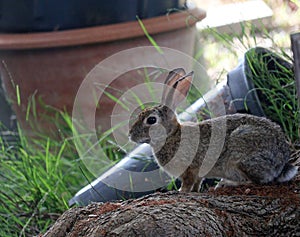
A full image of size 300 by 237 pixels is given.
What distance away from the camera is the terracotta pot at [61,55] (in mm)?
4094

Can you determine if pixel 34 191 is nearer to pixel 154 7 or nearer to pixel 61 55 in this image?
pixel 61 55

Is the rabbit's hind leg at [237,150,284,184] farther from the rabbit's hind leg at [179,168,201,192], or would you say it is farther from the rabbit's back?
the rabbit's hind leg at [179,168,201,192]

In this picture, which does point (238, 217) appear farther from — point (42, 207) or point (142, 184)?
point (42, 207)

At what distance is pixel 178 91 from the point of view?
2219mm

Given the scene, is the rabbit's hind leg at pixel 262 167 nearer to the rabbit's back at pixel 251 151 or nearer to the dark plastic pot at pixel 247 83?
the rabbit's back at pixel 251 151

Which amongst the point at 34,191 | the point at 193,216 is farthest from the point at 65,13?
the point at 193,216

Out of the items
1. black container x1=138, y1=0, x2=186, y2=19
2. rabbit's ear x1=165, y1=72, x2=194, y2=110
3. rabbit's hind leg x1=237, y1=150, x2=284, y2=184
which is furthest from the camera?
black container x1=138, y1=0, x2=186, y2=19

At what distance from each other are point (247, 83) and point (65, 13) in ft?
6.24

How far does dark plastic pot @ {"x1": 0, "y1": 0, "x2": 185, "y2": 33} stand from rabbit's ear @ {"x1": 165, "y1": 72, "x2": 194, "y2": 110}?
207 centimetres

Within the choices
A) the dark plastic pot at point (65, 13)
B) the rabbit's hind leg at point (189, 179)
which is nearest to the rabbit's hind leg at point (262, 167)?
the rabbit's hind leg at point (189, 179)

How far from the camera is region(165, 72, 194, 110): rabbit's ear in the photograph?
7.17 feet

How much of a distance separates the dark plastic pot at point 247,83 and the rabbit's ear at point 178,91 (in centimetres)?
43

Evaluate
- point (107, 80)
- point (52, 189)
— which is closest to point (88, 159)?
point (52, 189)

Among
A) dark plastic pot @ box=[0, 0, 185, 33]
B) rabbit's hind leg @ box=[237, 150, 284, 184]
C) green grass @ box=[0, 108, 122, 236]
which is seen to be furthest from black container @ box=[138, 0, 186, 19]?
rabbit's hind leg @ box=[237, 150, 284, 184]
